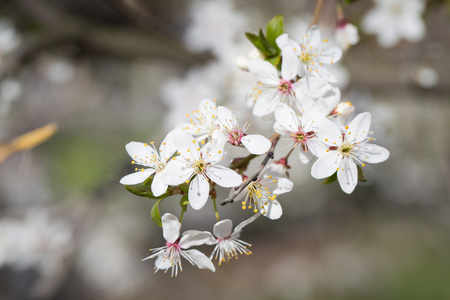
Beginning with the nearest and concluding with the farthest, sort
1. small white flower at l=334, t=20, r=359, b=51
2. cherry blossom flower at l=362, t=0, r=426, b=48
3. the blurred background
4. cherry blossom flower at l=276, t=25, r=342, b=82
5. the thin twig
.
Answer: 1. the thin twig
2. cherry blossom flower at l=276, t=25, r=342, b=82
3. small white flower at l=334, t=20, r=359, b=51
4. cherry blossom flower at l=362, t=0, r=426, b=48
5. the blurred background

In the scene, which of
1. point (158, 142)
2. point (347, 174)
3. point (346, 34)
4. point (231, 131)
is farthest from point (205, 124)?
point (158, 142)

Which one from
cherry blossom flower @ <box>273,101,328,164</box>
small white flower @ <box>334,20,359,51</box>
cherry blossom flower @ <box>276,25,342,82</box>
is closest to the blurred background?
small white flower @ <box>334,20,359,51</box>

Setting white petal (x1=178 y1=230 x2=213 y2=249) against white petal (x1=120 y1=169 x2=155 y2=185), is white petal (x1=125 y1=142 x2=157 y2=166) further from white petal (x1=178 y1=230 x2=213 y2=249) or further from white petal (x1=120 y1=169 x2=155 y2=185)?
white petal (x1=178 y1=230 x2=213 y2=249)

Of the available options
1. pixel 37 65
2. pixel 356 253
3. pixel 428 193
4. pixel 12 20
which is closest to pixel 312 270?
pixel 356 253

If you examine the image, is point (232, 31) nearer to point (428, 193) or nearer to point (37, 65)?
point (37, 65)

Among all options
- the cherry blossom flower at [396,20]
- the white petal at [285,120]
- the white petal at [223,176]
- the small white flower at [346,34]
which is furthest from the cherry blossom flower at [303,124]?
the cherry blossom flower at [396,20]

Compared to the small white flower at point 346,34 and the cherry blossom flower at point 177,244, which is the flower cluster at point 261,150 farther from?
the small white flower at point 346,34
